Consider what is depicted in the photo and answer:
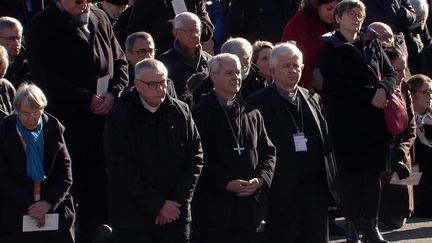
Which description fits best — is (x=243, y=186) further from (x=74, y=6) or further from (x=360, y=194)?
(x=74, y=6)

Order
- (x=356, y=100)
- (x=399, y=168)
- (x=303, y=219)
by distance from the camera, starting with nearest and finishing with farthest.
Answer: (x=303, y=219)
(x=356, y=100)
(x=399, y=168)

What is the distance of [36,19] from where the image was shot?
8461mm

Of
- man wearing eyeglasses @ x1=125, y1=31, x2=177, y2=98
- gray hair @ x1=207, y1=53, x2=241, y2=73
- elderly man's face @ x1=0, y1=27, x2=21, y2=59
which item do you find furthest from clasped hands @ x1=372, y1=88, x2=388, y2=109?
elderly man's face @ x1=0, y1=27, x2=21, y2=59

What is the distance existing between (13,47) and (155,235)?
2.74m

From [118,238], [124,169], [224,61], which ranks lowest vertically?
[118,238]

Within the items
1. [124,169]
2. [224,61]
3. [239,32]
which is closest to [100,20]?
[224,61]

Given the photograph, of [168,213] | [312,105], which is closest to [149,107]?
[168,213]

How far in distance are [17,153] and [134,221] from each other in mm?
983

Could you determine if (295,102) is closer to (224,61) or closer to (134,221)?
(224,61)

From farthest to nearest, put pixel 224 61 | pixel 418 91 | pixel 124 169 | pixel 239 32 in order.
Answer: pixel 239 32, pixel 418 91, pixel 224 61, pixel 124 169

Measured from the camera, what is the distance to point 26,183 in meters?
7.64

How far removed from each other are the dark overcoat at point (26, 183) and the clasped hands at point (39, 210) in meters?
0.03

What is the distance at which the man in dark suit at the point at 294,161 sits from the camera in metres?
7.96

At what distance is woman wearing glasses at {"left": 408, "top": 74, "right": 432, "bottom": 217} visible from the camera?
1035cm
